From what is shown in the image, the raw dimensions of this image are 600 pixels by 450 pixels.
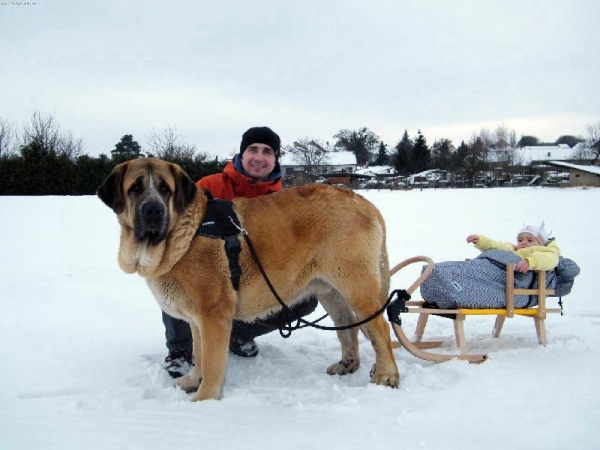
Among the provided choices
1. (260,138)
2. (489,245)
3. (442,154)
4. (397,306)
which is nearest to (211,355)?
(397,306)

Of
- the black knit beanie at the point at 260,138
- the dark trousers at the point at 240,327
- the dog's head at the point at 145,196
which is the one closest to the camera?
the dog's head at the point at 145,196

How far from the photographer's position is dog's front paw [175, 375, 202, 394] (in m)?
4.05

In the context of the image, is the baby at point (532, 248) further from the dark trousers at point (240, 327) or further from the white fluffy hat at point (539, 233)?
the dark trousers at point (240, 327)

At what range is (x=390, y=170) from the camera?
7762 cm

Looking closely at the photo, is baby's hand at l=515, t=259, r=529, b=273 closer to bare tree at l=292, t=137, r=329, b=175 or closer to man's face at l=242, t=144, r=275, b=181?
man's face at l=242, t=144, r=275, b=181

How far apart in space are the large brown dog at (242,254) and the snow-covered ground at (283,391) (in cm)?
39

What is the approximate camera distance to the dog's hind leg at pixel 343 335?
4430 mm

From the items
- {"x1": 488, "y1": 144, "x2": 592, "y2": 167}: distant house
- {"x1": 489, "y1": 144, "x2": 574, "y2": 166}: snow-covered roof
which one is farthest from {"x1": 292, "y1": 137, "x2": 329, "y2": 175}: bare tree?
{"x1": 489, "y1": 144, "x2": 574, "y2": 166}: snow-covered roof

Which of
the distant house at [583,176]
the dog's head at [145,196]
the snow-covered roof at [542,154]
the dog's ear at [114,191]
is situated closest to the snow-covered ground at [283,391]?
the dog's head at [145,196]

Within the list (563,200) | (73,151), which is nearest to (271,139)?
(563,200)

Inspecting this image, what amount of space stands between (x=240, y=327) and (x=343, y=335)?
43.4 inches

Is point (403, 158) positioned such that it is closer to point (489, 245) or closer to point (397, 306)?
point (489, 245)

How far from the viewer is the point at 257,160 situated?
17.3ft

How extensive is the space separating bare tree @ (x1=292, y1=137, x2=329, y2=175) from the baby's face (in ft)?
200
